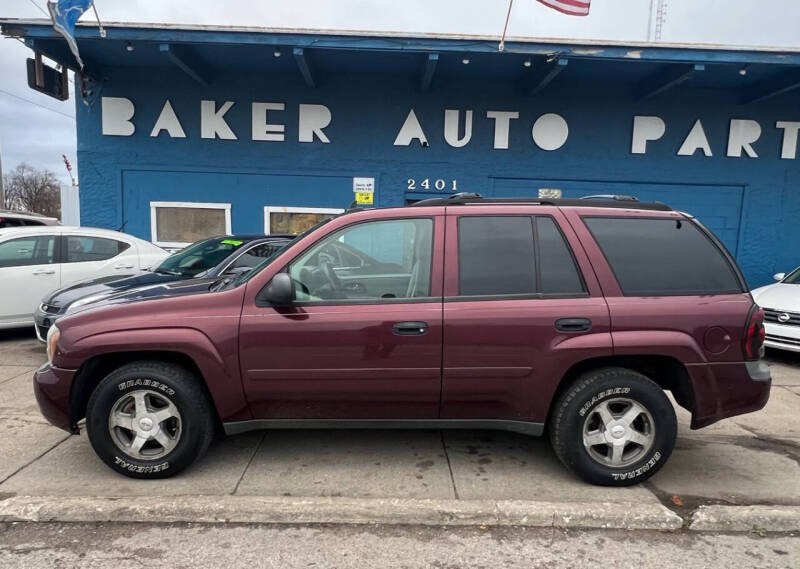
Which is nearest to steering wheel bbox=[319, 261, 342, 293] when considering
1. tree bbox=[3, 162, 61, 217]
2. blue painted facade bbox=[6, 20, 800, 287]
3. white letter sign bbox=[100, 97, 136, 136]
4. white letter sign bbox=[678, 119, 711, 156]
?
blue painted facade bbox=[6, 20, 800, 287]

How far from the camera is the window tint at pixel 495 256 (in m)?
3.11

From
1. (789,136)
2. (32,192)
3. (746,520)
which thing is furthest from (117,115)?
(32,192)

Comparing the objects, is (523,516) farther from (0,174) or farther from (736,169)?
(0,174)

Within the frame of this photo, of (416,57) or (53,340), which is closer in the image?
(53,340)

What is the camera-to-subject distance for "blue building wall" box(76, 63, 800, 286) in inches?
368

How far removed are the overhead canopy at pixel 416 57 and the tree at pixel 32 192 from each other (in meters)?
53.0

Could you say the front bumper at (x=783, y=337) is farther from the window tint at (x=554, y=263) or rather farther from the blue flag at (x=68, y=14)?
the blue flag at (x=68, y=14)

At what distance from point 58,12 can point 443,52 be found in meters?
5.95

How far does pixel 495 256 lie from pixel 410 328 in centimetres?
72

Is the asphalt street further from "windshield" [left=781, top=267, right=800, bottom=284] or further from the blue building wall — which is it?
the blue building wall

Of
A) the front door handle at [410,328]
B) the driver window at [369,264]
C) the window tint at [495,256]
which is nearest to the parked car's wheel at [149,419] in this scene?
the driver window at [369,264]

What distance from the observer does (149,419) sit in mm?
3096

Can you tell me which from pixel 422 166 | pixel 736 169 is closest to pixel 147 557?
pixel 422 166

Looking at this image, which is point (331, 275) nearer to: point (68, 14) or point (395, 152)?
point (395, 152)
